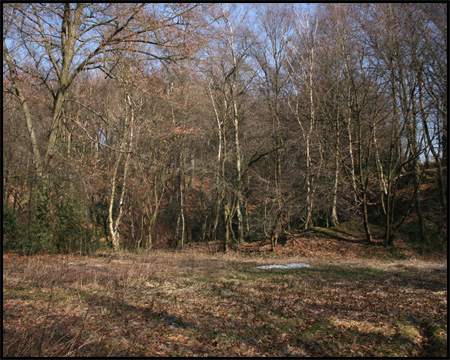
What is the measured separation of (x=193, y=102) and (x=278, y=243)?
8848mm

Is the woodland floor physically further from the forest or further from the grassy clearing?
the forest

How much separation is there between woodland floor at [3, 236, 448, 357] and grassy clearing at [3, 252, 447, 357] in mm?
13

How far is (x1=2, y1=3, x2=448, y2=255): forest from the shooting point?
1069cm

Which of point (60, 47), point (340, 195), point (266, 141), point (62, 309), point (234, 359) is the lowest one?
point (234, 359)

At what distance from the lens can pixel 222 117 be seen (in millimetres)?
18906

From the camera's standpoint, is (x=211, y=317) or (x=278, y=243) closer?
(x=211, y=317)

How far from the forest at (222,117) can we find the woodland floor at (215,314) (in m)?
5.26

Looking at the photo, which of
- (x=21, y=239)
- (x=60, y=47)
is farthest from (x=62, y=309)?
(x=60, y=47)

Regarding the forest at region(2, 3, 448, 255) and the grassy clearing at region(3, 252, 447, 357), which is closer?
the grassy clearing at region(3, 252, 447, 357)

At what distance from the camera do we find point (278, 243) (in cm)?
1647

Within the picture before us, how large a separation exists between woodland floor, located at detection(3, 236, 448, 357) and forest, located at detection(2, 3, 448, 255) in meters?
5.26

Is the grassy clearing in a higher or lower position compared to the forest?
lower

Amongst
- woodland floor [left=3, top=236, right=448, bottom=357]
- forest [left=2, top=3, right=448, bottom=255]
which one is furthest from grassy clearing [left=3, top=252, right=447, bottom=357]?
forest [left=2, top=3, right=448, bottom=255]

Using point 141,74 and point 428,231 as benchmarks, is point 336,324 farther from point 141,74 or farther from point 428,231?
point 428,231
